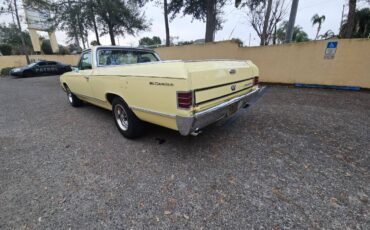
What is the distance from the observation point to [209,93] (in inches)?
94.0

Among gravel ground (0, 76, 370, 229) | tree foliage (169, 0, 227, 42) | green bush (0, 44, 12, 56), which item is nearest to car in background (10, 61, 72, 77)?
tree foliage (169, 0, 227, 42)

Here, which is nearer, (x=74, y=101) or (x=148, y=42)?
(x=74, y=101)

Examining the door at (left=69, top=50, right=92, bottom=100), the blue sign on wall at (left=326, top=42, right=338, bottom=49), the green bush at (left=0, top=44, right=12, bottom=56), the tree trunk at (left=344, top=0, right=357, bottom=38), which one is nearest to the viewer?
the door at (left=69, top=50, right=92, bottom=100)

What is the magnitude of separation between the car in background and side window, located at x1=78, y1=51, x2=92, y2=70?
611 inches

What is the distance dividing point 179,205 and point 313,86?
8.25 meters

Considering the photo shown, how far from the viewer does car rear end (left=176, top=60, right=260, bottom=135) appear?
7.06 feet

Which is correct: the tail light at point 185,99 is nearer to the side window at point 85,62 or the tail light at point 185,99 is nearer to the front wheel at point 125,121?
the front wheel at point 125,121

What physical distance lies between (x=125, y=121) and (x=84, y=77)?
1.60m

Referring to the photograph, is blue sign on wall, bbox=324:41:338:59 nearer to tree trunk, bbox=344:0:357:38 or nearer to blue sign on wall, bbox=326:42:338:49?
blue sign on wall, bbox=326:42:338:49

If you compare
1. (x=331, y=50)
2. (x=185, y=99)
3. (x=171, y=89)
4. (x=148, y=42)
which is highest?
(x=148, y=42)

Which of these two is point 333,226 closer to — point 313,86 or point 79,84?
point 79,84

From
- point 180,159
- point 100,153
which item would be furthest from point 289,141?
point 100,153

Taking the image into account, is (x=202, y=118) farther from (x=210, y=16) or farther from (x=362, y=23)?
(x=362, y=23)

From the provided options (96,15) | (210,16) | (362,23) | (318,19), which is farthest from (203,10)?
(318,19)
